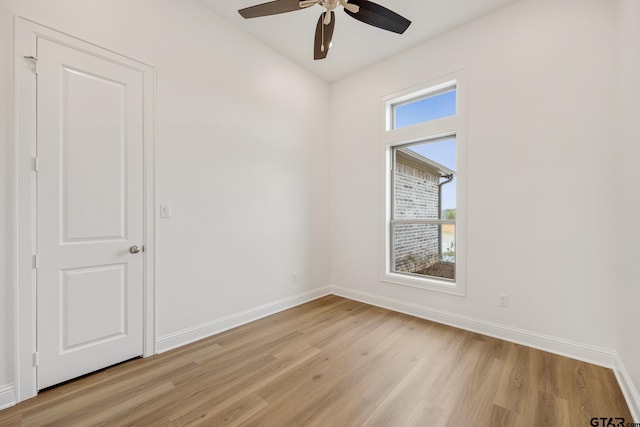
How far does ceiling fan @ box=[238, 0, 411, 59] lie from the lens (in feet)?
6.57

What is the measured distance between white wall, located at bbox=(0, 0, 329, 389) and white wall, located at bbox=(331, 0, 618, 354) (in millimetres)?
1738

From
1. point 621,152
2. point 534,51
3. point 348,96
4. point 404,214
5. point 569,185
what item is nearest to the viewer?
point 621,152

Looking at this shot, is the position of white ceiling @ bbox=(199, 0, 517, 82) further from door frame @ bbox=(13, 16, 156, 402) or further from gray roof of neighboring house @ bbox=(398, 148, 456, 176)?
door frame @ bbox=(13, 16, 156, 402)

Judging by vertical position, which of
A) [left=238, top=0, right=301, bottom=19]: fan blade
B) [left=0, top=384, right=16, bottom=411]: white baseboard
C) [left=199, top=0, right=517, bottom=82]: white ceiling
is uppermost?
[left=199, top=0, right=517, bottom=82]: white ceiling

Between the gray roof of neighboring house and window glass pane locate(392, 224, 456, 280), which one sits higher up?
the gray roof of neighboring house

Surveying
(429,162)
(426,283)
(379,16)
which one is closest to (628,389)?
(426,283)

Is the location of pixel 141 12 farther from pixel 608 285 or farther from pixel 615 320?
pixel 615 320

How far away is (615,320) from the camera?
7.32ft

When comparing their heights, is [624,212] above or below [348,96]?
below

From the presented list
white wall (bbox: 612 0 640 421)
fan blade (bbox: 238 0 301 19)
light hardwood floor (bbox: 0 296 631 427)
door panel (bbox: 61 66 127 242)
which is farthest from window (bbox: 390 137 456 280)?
door panel (bbox: 61 66 127 242)

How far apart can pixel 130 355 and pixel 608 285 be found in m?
3.97

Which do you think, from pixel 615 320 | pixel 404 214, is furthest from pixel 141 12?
pixel 615 320

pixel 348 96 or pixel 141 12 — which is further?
pixel 348 96

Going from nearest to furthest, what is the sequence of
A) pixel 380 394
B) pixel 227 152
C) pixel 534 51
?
pixel 380 394 → pixel 534 51 → pixel 227 152
